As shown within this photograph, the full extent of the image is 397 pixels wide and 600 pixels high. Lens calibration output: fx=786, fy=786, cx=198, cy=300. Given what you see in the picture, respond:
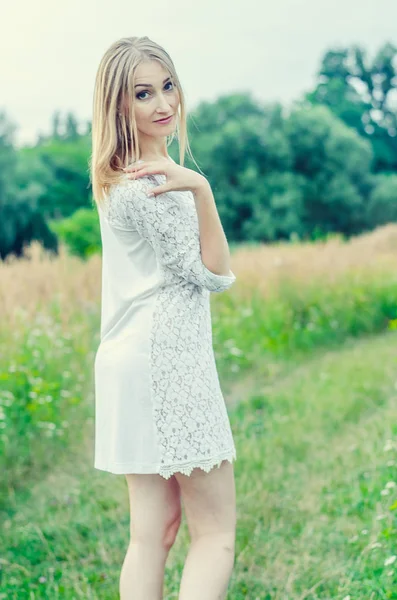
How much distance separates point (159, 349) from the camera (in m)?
1.96

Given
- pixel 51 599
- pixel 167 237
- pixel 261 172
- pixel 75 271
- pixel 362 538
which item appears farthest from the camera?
pixel 261 172

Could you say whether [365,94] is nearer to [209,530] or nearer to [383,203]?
[383,203]

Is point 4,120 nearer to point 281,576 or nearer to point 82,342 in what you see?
point 82,342

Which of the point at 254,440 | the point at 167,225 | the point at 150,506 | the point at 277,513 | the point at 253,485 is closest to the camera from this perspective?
the point at 167,225

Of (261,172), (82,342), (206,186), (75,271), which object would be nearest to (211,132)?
(261,172)

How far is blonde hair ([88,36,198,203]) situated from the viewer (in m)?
1.99

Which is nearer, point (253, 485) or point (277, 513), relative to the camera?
point (277, 513)

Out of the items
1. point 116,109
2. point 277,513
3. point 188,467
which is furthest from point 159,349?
point 277,513

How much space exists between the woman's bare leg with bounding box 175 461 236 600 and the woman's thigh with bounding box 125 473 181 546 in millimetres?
57

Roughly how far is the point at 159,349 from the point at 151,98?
2.13 feet

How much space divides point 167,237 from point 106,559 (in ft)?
6.06

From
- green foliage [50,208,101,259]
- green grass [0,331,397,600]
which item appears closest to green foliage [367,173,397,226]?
green foliage [50,208,101,259]

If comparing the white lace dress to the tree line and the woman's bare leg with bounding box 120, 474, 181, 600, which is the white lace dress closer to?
the woman's bare leg with bounding box 120, 474, 181, 600

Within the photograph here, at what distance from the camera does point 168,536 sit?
2.12 meters
